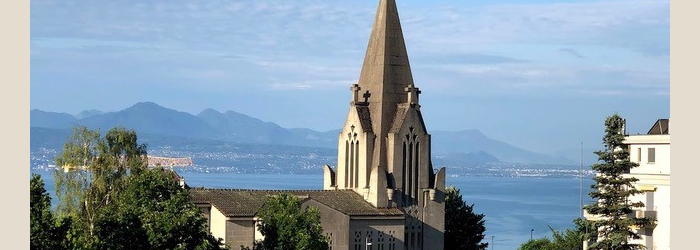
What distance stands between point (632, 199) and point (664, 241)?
3.31 meters

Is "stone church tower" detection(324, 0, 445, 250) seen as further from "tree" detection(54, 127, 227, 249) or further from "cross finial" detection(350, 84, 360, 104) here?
"tree" detection(54, 127, 227, 249)

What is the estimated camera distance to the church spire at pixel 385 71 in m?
76.2

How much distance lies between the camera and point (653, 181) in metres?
62.8

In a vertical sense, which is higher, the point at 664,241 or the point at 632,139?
the point at 632,139

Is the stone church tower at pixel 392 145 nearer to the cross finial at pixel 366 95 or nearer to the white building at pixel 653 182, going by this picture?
the cross finial at pixel 366 95

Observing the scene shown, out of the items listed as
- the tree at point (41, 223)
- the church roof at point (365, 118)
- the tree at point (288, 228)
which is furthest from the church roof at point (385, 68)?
the tree at point (41, 223)

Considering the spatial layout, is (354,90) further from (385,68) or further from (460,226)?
(460,226)

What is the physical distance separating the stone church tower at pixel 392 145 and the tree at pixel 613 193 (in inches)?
654

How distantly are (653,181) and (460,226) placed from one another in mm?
26225

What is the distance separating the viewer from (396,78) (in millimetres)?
77250

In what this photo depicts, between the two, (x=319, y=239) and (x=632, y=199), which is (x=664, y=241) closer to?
(x=632, y=199)

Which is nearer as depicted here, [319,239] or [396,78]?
[319,239]

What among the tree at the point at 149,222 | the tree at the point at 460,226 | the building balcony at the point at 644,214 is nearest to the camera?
the tree at the point at 149,222

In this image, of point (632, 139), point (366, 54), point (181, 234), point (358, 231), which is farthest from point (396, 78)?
point (181, 234)
